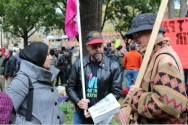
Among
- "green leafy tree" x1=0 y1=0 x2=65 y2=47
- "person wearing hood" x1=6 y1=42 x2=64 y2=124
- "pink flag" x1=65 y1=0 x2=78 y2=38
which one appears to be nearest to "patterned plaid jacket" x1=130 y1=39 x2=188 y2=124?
"person wearing hood" x1=6 y1=42 x2=64 y2=124

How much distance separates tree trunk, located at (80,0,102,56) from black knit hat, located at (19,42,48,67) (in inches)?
163

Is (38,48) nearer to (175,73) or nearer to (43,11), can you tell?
(175,73)

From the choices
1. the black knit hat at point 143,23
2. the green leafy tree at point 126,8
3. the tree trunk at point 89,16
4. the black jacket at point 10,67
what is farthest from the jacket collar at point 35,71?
the green leafy tree at point 126,8

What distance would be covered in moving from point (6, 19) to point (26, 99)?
34858mm

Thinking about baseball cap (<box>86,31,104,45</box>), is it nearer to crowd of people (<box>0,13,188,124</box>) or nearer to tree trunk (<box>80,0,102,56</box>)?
crowd of people (<box>0,13,188,124</box>)

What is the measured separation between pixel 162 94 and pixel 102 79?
5.98 ft

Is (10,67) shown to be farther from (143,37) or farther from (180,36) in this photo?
(143,37)

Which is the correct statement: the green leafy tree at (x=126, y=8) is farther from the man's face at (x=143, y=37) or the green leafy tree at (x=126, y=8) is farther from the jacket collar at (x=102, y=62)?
the man's face at (x=143, y=37)

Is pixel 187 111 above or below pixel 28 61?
below

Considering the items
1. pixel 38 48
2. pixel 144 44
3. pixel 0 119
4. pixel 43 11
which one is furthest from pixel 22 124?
pixel 43 11

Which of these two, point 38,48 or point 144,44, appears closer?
point 144,44

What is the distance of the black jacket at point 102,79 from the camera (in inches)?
175

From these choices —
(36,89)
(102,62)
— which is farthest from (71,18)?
(36,89)

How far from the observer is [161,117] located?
2.75 meters
